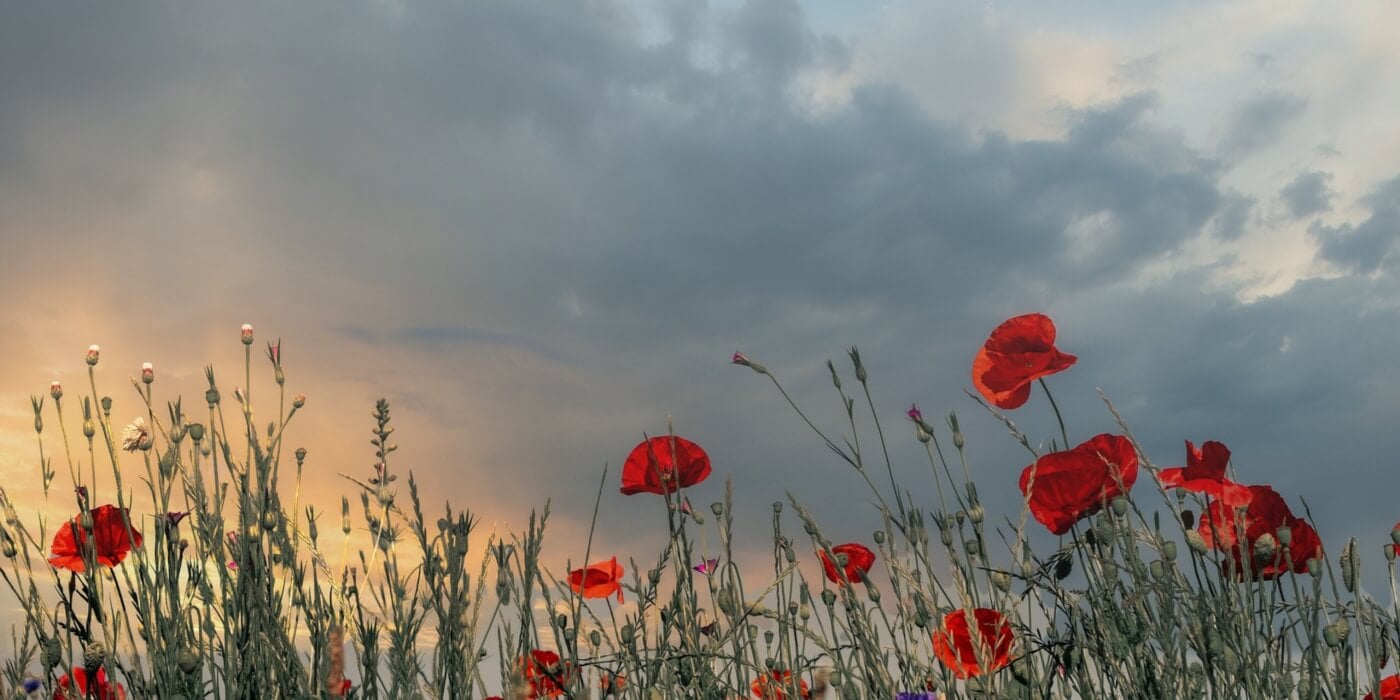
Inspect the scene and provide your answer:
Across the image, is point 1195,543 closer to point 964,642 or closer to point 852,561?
point 964,642

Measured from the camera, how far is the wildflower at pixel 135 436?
314cm

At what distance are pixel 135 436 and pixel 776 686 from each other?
6.59 ft

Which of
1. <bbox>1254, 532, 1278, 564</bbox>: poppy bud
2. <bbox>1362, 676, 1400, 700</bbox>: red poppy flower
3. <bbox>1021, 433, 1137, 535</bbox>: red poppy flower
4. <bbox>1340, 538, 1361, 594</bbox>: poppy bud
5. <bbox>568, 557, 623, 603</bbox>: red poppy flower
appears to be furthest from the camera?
<bbox>568, 557, 623, 603</bbox>: red poppy flower


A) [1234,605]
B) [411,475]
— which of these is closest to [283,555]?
[411,475]

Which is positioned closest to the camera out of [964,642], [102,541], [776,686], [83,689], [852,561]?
[964,642]

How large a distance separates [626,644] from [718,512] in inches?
19.4

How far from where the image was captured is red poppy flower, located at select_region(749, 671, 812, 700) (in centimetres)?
222

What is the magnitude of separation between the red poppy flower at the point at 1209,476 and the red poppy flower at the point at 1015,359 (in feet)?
1.60

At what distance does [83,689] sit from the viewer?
3.10 meters

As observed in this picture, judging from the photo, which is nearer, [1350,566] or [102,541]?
[1350,566]

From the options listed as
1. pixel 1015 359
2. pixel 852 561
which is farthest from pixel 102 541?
pixel 1015 359

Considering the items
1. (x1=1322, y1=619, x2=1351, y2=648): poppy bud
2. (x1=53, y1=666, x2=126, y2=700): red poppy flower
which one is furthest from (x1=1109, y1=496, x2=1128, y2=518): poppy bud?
(x1=53, y1=666, x2=126, y2=700): red poppy flower

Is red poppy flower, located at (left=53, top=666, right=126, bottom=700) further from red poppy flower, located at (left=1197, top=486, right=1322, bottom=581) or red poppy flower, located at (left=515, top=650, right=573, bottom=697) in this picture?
red poppy flower, located at (left=1197, top=486, right=1322, bottom=581)

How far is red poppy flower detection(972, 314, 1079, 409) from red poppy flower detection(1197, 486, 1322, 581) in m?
0.62
